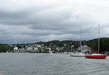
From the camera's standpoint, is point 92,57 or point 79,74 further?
point 92,57

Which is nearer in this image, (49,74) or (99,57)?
(49,74)

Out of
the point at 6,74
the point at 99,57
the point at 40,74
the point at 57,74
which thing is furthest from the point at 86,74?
the point at 99,57

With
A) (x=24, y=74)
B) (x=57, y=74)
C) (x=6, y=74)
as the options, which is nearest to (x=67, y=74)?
(x=57, y=74)

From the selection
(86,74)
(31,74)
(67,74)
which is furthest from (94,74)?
(31,74)

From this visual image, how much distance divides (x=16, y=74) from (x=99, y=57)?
288 feet

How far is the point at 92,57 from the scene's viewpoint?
139250 millimetres

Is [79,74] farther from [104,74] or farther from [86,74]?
[104,74]

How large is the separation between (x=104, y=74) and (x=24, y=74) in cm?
1706

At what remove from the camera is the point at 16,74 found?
54.3 m

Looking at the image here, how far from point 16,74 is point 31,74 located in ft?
10.9

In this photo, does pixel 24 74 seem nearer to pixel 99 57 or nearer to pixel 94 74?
pixel 94 74

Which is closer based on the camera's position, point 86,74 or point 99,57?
point 86,74

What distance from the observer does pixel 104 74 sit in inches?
2135

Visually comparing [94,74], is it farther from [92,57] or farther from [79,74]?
[92,57]
